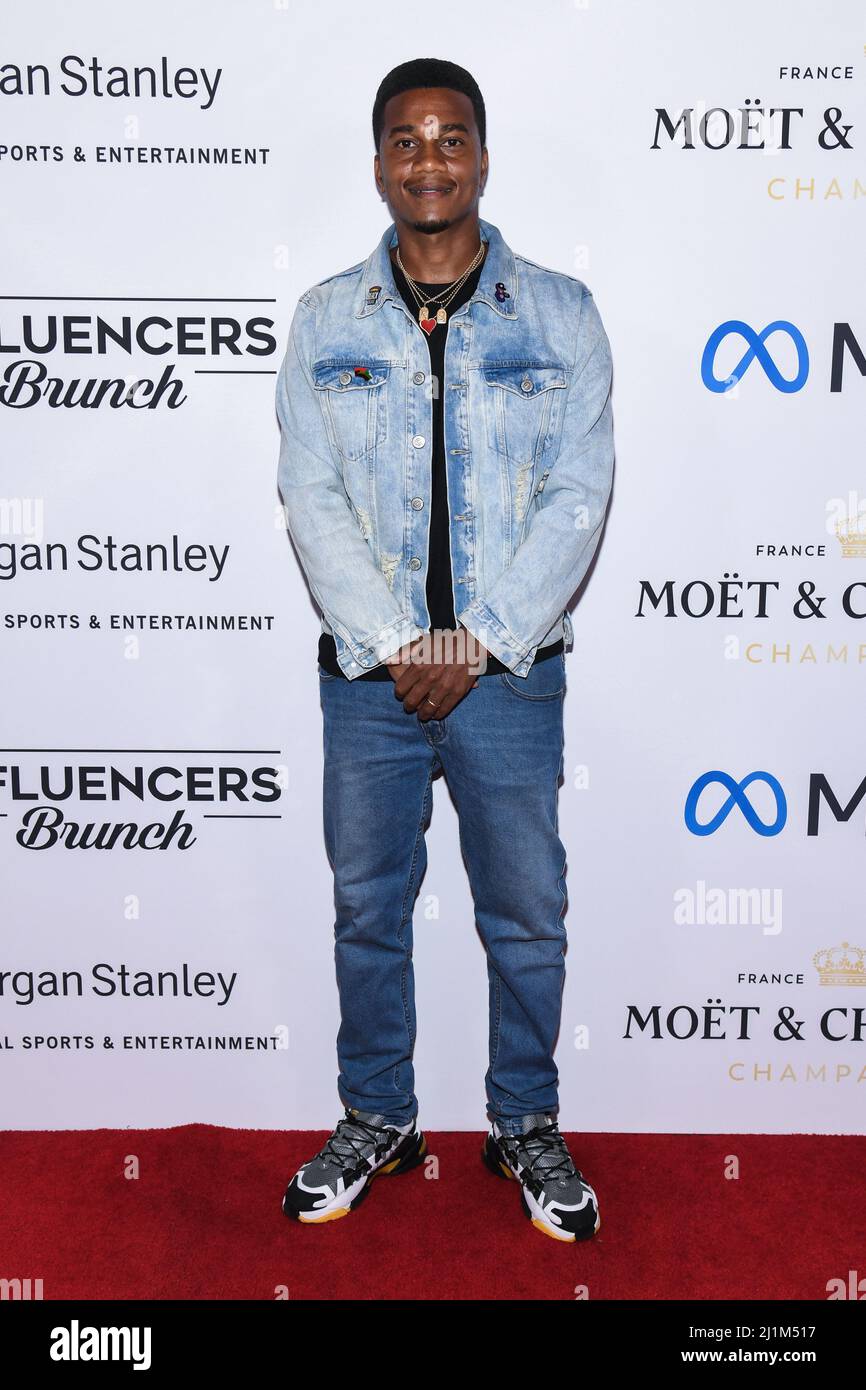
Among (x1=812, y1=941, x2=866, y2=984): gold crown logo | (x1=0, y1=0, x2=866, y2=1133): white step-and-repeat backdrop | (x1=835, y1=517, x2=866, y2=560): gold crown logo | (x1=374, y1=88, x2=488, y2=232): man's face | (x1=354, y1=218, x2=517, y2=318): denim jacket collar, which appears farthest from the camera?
(x1=812, y1=941, x2=866, y2=984): gold crown logo

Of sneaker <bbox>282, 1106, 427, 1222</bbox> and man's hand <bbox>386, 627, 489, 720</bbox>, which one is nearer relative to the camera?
man's hand <bbox>386, 627, 489, 720</bbox>

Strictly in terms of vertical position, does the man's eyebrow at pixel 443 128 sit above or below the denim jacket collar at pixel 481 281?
above

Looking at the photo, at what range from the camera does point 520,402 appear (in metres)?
2.08

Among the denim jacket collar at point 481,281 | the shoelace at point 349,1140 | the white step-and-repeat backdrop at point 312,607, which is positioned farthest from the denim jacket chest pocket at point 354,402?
the shoelace at point 349,1140

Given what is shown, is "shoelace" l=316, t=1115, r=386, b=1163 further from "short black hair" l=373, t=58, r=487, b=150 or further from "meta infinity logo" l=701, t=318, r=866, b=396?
"short black hair" l=373, t=58, r=487, b=150

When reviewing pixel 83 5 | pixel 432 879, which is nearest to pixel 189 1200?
pixel 432 879

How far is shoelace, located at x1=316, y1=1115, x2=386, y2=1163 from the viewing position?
228 cm

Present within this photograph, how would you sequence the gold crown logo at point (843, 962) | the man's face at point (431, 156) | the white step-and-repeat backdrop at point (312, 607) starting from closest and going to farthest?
1. the man's face at point (431, 156)
2. the white step-and-repeat backdrop at point (312, 607)
3. the gold crown logo at point (843, 962)

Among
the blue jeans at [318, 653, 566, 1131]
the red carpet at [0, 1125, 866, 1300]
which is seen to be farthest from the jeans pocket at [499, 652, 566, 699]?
the red carpet at [0, 1125, 866, 1300]

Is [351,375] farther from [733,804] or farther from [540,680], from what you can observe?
[733,804]

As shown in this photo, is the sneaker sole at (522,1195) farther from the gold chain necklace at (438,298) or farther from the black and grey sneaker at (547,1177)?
the gold chain necklace at (438,298)

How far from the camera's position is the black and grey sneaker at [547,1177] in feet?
7.11

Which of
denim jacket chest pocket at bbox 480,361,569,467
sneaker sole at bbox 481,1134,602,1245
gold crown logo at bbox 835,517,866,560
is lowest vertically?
sneaker sole at bbox 481,1134,602,1245

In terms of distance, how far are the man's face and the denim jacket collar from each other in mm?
99
